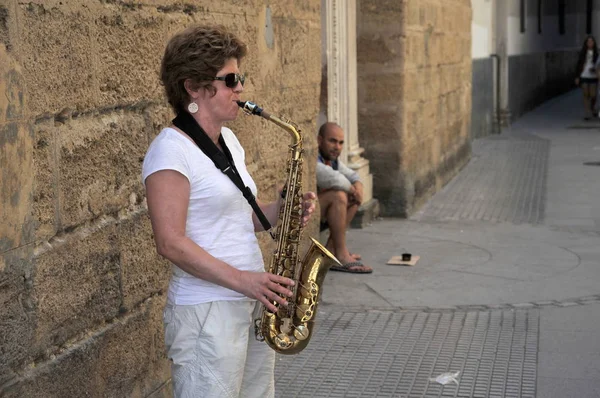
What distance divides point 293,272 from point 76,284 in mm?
757

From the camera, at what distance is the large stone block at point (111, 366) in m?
3.47

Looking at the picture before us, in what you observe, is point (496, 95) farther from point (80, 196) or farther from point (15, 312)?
point (15, 312)

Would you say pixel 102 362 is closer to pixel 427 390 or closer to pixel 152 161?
pixel 152 161

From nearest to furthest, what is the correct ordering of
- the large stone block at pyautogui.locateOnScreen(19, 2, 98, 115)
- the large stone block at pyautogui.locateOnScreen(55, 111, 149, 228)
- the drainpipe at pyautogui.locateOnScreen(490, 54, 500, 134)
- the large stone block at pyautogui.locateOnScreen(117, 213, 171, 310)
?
the large stone block at pyautogui.locateOnScreen(19, 2, 98, 115), the large stone block at pyautogui.locateOnScreen(55, 111, 149, 228), the large stone block at pyautogui.locateOnScreen(117, 213, 171, 310), the drainpipe at pyautogui.locateOnScreen(490, 54, 500, 134)

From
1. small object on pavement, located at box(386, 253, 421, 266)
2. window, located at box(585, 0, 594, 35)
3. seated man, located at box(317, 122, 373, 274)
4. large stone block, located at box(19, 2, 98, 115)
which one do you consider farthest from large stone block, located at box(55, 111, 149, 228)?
window, located at box(585, 0, 594, 35)

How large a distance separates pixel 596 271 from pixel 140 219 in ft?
14.4

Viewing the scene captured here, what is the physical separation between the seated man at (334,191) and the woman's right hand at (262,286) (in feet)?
14.4

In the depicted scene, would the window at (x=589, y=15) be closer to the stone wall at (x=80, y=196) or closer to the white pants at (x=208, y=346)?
the stone wall at (x=80, y=196)

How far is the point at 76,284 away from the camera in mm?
3672

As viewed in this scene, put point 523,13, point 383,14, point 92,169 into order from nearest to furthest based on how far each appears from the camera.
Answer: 1. point 92,169
2. point 383,14
3. point 523,13

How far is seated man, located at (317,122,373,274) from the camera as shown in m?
7.47

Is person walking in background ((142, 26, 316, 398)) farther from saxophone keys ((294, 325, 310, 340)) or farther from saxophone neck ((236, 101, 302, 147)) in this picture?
saxophone keys ((294, 325, 310, 340))

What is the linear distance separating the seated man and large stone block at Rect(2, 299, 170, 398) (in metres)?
3.16

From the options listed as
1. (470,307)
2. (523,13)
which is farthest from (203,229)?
(523,13)
